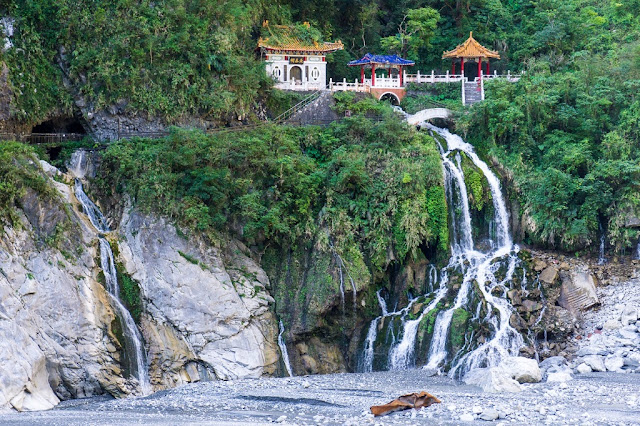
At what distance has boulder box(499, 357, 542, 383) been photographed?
29078 mm

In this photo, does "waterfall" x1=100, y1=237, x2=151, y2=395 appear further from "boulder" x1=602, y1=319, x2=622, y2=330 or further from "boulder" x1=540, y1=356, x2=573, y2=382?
"boulder" x1=602, y1=319, x2=622, y2=330

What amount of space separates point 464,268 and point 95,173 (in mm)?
13882

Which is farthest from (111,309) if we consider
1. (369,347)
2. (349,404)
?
(369,347)

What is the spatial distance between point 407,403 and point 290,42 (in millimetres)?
22935

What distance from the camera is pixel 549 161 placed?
3922 cm

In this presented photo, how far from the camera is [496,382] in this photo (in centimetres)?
2819

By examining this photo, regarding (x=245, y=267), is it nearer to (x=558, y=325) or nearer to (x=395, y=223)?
(x=395, y=223)

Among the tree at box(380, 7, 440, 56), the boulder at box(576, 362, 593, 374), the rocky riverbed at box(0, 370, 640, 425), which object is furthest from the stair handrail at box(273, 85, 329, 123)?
the boulder at box(576, 362, 593, 374)

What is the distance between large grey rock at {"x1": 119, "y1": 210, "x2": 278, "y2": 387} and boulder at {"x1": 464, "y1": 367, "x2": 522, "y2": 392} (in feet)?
23.5

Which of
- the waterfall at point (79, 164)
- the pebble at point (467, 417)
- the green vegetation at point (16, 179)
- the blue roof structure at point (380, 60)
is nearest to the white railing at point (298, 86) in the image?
the blue roof structure at point (380, 60)

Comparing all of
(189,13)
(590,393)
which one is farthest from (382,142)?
(590,393)

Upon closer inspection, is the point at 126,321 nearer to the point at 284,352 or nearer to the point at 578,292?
the point at 284,352

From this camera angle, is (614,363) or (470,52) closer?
(614,363)

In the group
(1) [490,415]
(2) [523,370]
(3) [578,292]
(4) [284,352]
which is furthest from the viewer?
(3) [578,292]
